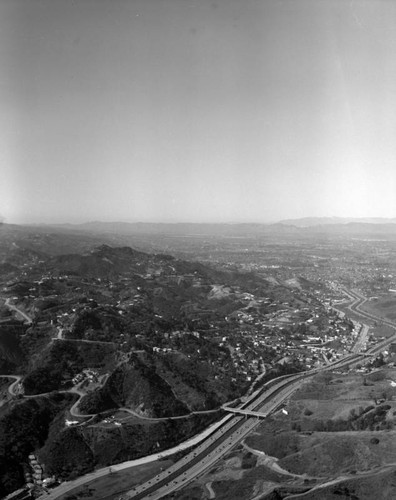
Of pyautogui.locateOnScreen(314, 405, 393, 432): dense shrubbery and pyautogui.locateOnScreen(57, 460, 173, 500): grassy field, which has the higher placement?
pyautogui.locateOnScreen(314, 405, 393, 432): dense shrubbery

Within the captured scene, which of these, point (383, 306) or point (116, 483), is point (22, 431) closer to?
point (116, 483)

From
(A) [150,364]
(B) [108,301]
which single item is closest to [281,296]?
(B) [108,301]

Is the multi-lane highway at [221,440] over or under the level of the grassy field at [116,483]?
over

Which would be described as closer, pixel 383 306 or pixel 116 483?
pixel 116 483

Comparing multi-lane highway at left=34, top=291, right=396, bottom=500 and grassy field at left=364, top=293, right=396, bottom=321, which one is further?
grassy field at left=364, top=293, right=396, bottom=321

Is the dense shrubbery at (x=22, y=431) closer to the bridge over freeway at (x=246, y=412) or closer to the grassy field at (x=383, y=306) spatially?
the bridge over freeway at (x=246, y=412)

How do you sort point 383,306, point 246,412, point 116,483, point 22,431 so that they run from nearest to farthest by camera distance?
point 116,483 → point 22,431 → point 246,412 → point 383,306

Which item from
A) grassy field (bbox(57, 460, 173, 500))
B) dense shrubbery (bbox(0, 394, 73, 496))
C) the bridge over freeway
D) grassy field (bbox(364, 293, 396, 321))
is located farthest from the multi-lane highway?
grassy field (bbox(364, 293, 396, 321))

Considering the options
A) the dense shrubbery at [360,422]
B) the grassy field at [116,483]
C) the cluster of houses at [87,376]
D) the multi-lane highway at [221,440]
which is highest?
the cluster of houses at [87,376]

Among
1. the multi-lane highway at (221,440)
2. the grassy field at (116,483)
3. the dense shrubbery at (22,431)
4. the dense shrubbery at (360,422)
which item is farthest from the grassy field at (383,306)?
the dense shrubbery at (22,431)

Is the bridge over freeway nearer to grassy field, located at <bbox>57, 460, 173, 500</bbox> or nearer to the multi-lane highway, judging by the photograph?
the multi-lane highway

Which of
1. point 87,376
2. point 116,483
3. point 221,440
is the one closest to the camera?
point 116,483

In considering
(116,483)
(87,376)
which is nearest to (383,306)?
(87,376)
